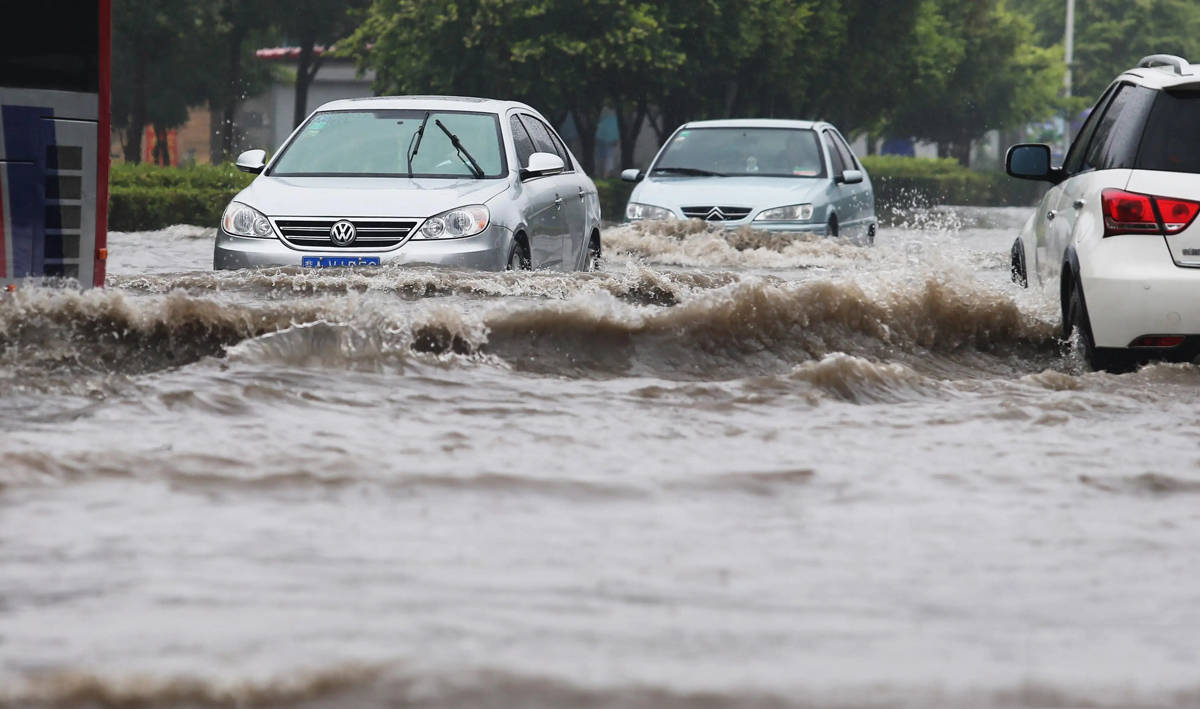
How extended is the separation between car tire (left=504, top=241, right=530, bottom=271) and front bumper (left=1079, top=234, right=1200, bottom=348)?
4.16m

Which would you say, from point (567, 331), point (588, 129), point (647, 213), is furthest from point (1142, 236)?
point (588, 129)

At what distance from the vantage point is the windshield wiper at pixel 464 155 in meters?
11.9

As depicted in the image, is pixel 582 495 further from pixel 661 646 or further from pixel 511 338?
pixel 511 338

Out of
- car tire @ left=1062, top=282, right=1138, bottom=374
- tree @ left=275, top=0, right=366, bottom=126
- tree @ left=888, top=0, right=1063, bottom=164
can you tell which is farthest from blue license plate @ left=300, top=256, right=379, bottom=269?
tree @ left=888, top=0, right=1063, bottom=164

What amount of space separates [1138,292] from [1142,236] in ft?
0.78

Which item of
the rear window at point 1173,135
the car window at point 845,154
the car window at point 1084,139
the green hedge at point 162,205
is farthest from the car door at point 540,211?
the green hedge at point 162,205

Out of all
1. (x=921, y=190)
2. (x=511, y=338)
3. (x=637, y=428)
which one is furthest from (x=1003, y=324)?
(x=921, y=190)

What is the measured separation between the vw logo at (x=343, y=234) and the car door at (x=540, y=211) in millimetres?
1282

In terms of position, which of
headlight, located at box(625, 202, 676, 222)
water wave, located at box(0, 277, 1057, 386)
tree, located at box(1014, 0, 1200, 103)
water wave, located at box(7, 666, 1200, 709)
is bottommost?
water wave, located at box(7, 666, 1200, 709)

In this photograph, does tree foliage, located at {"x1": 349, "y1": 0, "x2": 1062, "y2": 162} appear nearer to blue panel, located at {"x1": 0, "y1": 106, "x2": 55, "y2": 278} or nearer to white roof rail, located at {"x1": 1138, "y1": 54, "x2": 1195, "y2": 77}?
blue panel, located at {"x1": 0, "y1": 106, "x2": 55, "y2": 278}

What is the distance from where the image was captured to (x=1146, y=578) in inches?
194

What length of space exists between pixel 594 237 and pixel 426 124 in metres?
2.33

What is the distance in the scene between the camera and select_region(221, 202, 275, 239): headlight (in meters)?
11.0

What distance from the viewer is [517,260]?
11.5 metres
